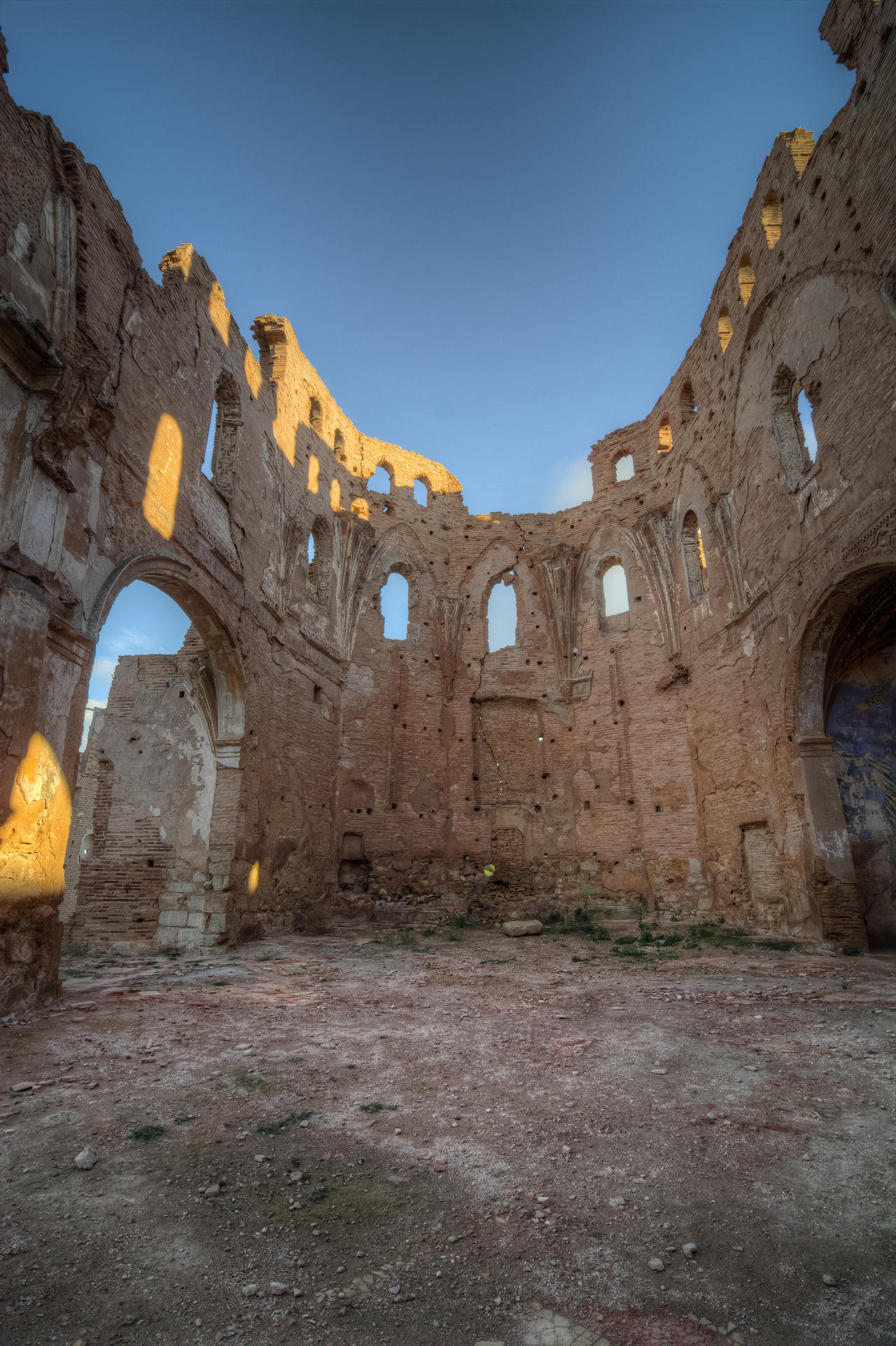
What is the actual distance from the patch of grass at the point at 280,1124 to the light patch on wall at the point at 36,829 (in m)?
3.60

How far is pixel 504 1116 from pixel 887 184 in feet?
35.1

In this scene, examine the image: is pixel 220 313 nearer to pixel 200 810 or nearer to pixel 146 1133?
pixel 200 810

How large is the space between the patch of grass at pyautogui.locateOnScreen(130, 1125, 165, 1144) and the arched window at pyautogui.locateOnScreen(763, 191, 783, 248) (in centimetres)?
1406

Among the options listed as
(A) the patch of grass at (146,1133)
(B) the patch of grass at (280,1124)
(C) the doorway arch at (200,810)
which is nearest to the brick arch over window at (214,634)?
(C) the doorway arch at (200,810)

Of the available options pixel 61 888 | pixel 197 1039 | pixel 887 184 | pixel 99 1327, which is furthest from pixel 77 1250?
pixel 887 184

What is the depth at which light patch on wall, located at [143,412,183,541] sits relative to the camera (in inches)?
346

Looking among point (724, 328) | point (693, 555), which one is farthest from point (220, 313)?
point (693, 555)

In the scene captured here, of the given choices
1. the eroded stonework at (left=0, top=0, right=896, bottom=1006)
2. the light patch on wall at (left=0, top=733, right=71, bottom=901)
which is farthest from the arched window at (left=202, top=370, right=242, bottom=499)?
the light patch on wall at (left=0, top=733, right=71, bottom=901)

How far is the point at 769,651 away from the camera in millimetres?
11023

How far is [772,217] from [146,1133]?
1477 centimetres

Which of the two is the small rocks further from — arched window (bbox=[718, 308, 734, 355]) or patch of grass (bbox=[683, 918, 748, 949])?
arched window (bbox=[718, 308, 734, 355])

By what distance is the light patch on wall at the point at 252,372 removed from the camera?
12.4 metres

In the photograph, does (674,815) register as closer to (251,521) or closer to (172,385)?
(251,521)

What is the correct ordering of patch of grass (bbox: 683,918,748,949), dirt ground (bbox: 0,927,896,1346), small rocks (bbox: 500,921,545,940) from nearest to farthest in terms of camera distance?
dirt ground (bbox: 0,927,896,1346) → patch of grass (bbox: 683,918,748,949) → small rocks (bbox: 500,921,545,940)
